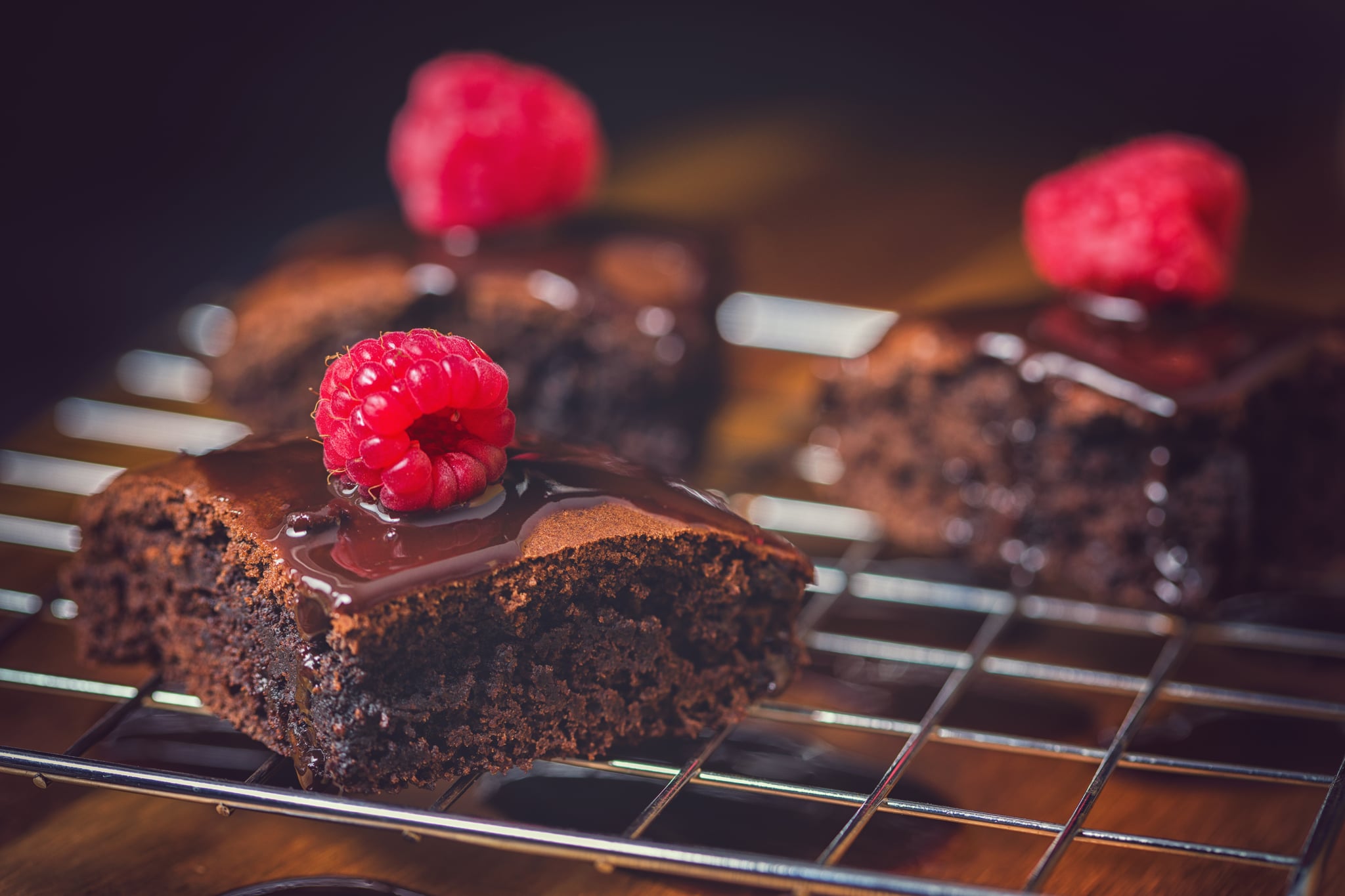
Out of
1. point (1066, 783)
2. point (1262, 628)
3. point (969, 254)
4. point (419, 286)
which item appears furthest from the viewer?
point (969, 254)

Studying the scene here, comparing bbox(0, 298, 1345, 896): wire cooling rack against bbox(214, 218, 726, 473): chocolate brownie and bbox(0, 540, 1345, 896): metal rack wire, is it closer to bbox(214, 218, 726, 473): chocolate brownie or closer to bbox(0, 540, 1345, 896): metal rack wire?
bbox(0, 540, 1345, 896): metal rack wire

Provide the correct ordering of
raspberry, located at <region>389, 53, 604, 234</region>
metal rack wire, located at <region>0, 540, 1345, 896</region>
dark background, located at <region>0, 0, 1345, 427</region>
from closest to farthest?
metal rack wire, located at <region>0, 540, 1345, 896</region>, raspberry, located at <region>389, 53, 604, 234</region>, dark background, located at <region>0, 0, 1345, 427</region>

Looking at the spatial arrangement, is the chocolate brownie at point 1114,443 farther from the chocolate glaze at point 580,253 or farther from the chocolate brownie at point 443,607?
the chocolate brownie at point 443,607

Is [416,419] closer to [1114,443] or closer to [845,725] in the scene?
[845,725]

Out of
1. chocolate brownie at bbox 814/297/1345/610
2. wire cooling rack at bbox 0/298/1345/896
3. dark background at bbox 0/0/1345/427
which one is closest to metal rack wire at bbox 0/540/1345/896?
wire cooling rack at bbox 0/298/1345/896

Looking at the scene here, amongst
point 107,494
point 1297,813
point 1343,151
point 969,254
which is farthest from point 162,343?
point 1343,151

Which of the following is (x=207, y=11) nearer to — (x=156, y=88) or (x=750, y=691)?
(x=156, y=88)
